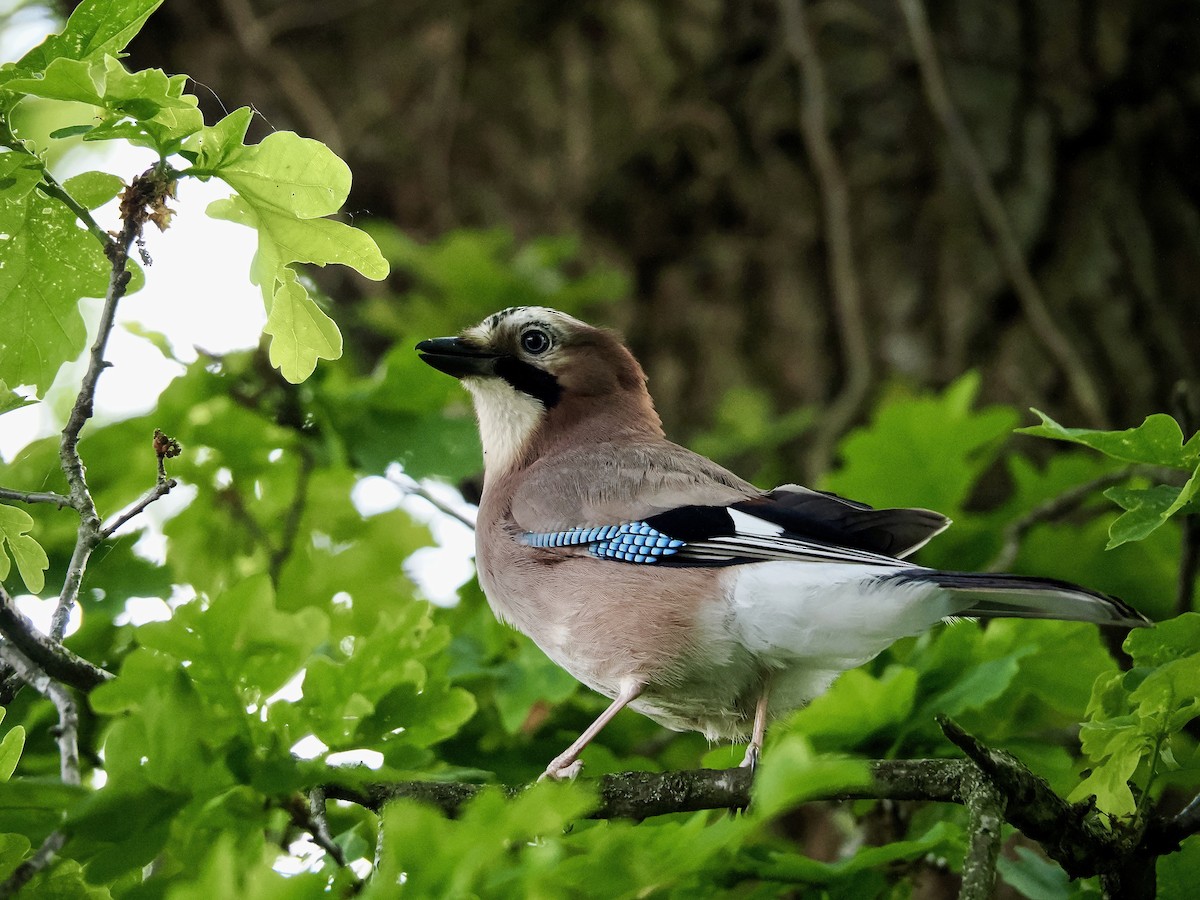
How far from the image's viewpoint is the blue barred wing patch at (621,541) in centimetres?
292

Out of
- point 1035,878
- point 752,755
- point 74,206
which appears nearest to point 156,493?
point 74,206

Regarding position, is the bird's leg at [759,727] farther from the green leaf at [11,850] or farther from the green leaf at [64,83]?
the green leaf at [64,83]

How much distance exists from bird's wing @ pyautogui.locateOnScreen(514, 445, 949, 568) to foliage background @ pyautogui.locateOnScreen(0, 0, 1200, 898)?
0.26 metres

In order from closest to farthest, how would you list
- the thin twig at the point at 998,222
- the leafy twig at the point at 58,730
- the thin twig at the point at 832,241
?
the leafy twig at the point at 58,730 → the thin twig at the point at 998,222 → the thin twig at the point at 832,241

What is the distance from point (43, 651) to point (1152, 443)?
1.62 meters

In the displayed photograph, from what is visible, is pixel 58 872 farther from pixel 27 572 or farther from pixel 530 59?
pixel 530 59

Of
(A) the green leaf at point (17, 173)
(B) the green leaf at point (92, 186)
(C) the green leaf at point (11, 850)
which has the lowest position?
(C) the green leaf at point (11, 850)

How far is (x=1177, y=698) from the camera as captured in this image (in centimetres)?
186

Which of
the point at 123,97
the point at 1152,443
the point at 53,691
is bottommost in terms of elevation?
the point at 53,691

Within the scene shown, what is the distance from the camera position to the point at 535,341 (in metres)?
3.69

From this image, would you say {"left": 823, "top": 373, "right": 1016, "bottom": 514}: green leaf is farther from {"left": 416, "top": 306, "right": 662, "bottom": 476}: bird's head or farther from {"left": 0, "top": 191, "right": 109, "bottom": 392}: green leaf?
{"left": 0, "top": 191, "right": 109, "bottom": 392}: green leaf

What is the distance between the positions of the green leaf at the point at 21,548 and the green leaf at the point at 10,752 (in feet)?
0.71

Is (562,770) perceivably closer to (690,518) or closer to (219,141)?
(690,518)

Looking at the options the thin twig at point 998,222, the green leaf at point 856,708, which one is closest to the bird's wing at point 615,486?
the green leaf at point 856,708
